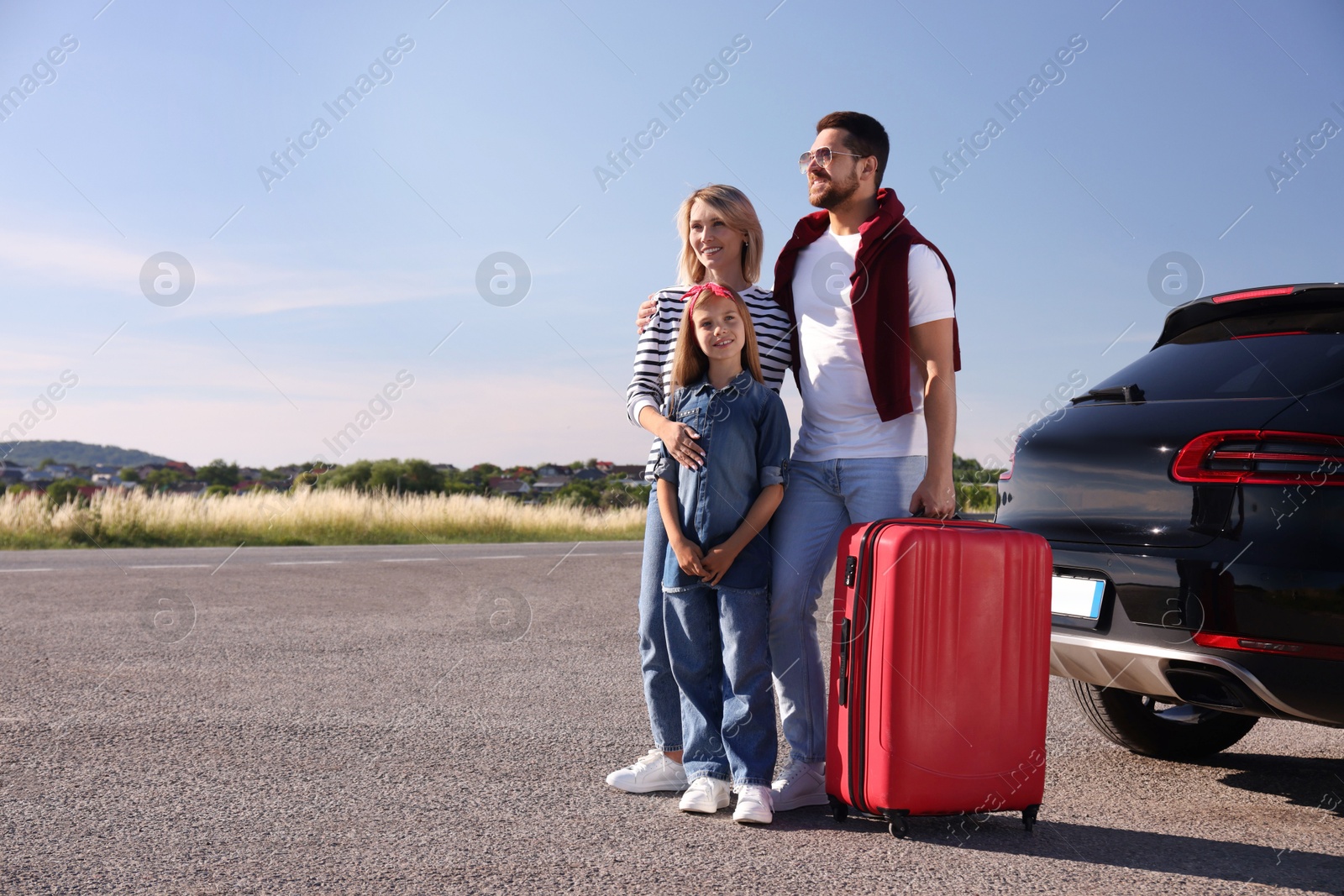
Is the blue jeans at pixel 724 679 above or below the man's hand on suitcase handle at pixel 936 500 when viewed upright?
below

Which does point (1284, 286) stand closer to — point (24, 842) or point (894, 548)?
point (894, 548)

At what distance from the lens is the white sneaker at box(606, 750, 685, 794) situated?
3.42 metres

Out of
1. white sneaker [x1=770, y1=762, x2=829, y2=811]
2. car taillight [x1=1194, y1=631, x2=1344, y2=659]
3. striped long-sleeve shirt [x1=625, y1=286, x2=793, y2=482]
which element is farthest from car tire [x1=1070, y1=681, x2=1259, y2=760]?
striped long-sleeve shirt [x1=625, y1=286, x2=793, y2=482]

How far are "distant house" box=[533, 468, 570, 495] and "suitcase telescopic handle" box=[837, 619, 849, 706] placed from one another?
60.7 ft

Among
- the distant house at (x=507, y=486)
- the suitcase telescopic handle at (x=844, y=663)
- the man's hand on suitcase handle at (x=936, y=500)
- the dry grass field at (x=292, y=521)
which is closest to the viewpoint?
the suitcase telescopic handle at (x=844, y=663)

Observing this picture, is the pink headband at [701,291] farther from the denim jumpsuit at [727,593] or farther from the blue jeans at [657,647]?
the blue jeans at [657,647]

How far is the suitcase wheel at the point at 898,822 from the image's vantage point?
294 cm

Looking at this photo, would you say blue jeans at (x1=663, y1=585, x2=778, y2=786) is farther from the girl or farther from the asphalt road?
the asphalt road

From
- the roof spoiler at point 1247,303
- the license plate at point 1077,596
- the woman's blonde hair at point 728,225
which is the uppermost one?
the woman's blonde hair at point 728,225

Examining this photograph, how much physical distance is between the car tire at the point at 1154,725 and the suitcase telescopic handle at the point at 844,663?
5.03 feet

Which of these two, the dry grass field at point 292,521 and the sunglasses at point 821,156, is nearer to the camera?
the sunglasses at point 821,156

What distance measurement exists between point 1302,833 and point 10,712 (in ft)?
15.5

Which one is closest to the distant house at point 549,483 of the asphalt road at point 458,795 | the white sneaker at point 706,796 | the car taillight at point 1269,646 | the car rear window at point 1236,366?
the asphalt road at point 458,795

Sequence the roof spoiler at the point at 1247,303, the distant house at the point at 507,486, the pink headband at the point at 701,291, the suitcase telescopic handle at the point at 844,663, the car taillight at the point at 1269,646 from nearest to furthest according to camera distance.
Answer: the car taillight at the point at 1269,646 → the suitcase telescopic handle at the point at 844,663 → the pink headband at the point at 701,291 → the roof spoiler at the point at 1247,303 → the distant house at the point at 507,486
